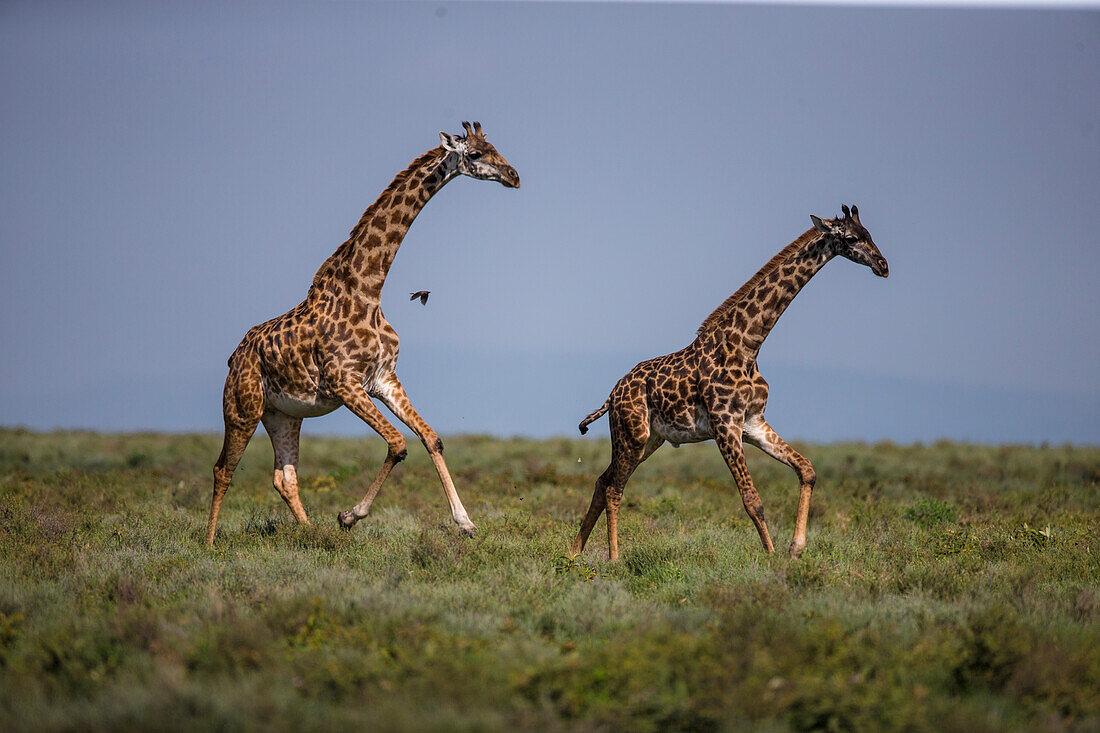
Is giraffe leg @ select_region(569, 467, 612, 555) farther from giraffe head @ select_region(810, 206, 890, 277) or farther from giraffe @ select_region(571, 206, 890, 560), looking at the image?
giraffe head @ select_region(810, 206, 890, 277)

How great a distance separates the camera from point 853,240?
870 centimetres

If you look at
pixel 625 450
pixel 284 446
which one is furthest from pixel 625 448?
pixel 284 446

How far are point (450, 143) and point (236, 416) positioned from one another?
391 centimetres

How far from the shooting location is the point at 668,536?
10070 mm

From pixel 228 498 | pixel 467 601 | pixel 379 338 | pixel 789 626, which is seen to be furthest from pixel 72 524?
pixel 789 626

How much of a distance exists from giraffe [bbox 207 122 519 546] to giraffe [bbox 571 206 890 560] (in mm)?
1936

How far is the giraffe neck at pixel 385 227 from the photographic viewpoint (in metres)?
9.43

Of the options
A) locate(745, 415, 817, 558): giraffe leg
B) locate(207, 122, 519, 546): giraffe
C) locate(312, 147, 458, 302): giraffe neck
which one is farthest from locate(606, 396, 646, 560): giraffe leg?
locate(312, 147, 458, 302): giraffe neck

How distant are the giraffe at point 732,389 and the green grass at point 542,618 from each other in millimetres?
758

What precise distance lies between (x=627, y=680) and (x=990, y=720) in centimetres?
188

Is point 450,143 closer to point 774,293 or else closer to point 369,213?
point 369,213

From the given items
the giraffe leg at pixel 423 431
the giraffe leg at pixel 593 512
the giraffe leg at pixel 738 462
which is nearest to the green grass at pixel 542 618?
the giraffe leg at pixel 593 512

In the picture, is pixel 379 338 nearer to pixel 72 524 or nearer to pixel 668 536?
pixel 668 536

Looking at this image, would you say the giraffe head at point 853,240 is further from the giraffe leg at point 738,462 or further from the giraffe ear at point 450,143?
the giraffe ear at point 450,143
